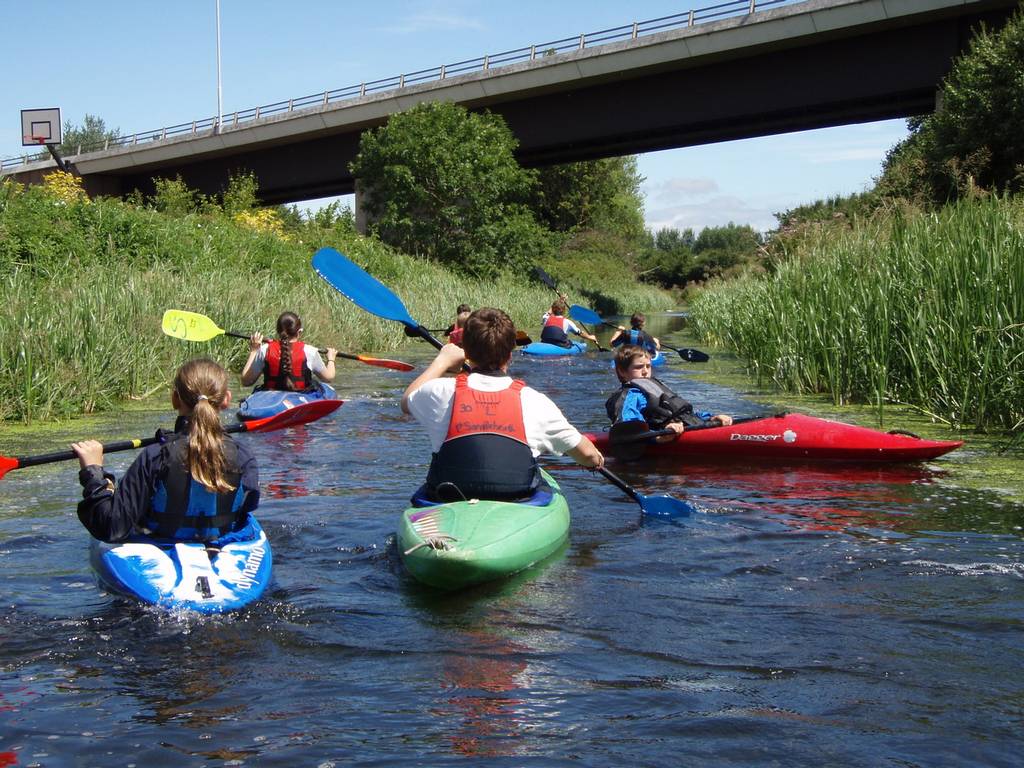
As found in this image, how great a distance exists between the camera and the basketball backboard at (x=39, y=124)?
138 feet

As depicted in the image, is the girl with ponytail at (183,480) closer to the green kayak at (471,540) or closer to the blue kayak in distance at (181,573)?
the blue kayak in distance at (181,573)

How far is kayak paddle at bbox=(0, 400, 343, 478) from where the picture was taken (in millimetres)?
4438

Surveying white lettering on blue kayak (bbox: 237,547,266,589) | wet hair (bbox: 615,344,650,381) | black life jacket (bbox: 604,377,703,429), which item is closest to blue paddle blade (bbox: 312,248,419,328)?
wet hair (bbox: 615,344,650,381)

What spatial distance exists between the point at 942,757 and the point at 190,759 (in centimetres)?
196

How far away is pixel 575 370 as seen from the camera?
15.1 meters

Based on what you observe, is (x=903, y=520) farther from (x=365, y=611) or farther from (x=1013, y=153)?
(x=1013, y=153)

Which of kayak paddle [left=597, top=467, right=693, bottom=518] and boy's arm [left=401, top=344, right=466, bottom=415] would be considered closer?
boy's arm [left=401, top=344, right=466, bottom=415]

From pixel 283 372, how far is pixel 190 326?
1.15 meters

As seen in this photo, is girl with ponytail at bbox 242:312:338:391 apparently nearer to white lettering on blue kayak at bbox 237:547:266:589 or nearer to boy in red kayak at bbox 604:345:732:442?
boy in red kayak at bbox 604:345:732:442

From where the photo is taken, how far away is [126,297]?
10758 mm

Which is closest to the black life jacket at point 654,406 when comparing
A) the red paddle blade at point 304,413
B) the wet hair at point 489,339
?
the red paddle blade at point 304,413

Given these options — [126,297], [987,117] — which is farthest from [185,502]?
[987,117]

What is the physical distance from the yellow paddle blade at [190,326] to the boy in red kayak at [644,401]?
145 inches

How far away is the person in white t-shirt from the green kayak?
0.41 feet
